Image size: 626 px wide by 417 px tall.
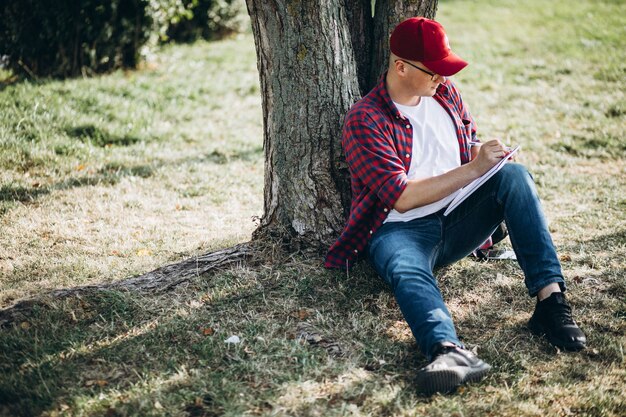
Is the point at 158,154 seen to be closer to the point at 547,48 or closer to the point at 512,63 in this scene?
the point at 512,63

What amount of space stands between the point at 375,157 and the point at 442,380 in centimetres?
120

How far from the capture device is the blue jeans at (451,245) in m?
3.06

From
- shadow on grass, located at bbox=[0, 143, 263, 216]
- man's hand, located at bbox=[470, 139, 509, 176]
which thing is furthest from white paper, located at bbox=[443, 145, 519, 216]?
shadow on grass, located at bbox=[0, 143, 263, 216]

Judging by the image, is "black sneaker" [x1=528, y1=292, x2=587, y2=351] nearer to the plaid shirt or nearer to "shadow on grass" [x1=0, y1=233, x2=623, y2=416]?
"shadow on grass" [x1=0, y1=233, x2=623, y2=416]

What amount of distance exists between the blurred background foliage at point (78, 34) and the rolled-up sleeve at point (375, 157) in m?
5.47

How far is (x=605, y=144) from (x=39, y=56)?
6832 mm

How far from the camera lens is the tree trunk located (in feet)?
12.0

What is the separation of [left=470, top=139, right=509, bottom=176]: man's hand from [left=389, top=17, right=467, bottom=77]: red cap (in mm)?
450

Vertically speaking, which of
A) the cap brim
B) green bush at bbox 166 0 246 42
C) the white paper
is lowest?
the white paper

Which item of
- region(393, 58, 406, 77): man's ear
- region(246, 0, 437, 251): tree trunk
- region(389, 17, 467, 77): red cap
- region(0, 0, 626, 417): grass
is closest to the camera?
region(0, 0, 626, 417): grass

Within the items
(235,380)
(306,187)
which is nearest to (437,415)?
(235,380)

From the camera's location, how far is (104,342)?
3.27 m

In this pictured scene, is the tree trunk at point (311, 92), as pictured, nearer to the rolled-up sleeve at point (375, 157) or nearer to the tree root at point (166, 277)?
the tree root at point (166, 277)

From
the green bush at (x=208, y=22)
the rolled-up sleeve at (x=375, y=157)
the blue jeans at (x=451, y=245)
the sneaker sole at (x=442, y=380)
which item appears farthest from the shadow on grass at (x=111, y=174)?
the green bush at (x=208, y=22)
